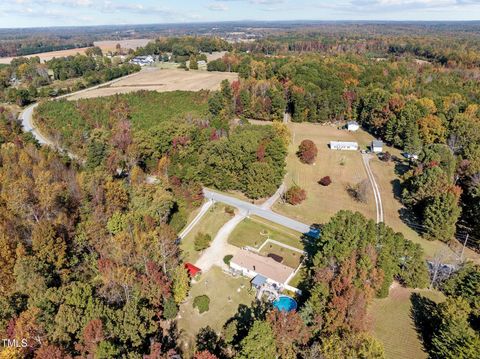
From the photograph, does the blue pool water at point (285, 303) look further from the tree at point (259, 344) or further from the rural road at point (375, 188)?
the rural road at point (375, 188)

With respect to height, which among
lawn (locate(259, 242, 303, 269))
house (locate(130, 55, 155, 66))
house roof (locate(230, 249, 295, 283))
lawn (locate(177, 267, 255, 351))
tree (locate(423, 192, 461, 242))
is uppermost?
house (locate(130, 55, 155, 66))

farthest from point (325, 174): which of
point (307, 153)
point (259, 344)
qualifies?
point (259, 344)

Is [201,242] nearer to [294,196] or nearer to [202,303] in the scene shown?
[202,303]

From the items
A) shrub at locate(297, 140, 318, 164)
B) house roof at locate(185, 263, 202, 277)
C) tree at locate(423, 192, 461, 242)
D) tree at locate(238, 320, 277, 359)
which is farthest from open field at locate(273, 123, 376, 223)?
tree at locate(238, 320, 277, 359)

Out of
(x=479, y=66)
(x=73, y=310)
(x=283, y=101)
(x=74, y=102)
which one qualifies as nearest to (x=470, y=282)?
(x=73, y=310)

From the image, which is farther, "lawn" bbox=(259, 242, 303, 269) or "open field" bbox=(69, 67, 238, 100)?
"open field" bbox=(69, 67, 238, 100)

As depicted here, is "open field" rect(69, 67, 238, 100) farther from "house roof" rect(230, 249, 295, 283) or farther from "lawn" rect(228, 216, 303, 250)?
"house roof" rect(230, 249, 295, 283)

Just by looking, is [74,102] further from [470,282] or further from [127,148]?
[470,282]
